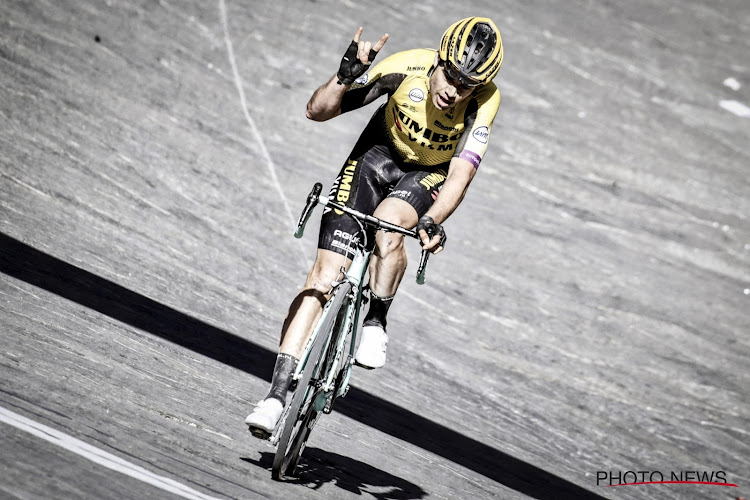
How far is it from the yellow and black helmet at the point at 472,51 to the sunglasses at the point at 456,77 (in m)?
0.01

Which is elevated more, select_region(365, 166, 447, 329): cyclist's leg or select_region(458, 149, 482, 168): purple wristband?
select_region(458, 149, 482, 168): purple wristband

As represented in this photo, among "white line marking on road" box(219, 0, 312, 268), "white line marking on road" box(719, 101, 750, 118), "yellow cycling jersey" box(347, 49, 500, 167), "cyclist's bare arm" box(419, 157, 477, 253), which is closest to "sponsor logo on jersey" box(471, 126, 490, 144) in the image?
"yellow cycling jersey" box(347, 49, 500, 167)

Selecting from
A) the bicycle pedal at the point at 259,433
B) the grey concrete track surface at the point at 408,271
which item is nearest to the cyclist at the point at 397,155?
the bicycle pedal at the point at 259,433

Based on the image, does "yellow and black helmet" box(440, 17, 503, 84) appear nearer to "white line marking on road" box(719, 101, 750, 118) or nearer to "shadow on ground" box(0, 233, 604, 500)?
"shadow on ground" box(0, 233, 604, 500)

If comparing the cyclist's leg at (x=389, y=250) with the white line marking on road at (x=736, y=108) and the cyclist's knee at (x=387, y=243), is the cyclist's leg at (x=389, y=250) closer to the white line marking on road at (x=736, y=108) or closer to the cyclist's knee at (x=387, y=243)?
the cyclist's knee at (x=387, y=243)

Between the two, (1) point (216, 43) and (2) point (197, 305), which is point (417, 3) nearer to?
(1) point (216, 43)

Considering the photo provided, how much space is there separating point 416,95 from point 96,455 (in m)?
2.50

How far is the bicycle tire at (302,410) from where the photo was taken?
4609mm

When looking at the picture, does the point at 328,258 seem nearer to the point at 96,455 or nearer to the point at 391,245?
the point at 391,245

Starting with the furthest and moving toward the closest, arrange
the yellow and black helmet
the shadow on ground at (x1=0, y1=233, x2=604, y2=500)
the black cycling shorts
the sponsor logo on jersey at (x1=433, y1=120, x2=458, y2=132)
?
1. the shadow on ground at (x1=0, y1=233, x2=604, y2=500)
2. the sponsor logo on jersey at (x1=433, y1=120, x2=458, y2=132)
3. the black cycling shorts
4. the yellow and black helmet

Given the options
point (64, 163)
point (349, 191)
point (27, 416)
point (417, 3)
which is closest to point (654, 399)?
point (349, 191)

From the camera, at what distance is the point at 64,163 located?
9727mm

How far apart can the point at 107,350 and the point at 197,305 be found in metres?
1.95

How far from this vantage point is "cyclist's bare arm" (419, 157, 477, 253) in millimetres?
5141
